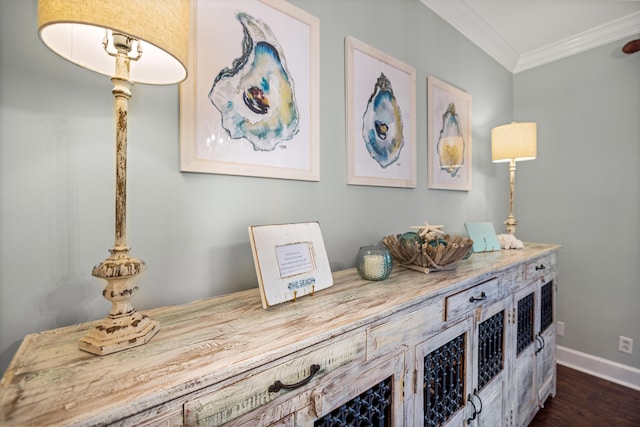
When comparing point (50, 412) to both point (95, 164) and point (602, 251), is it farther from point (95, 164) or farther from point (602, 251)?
point (602, 251)

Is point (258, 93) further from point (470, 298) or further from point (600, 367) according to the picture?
point (600, 367)

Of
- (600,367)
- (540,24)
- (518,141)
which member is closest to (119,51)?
→ (518,141)

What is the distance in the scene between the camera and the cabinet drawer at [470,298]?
1.12 metres

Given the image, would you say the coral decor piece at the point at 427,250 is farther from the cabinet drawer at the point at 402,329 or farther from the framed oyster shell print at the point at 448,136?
the framed oyster shell print at the point at 448,136

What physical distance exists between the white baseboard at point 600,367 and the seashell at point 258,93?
9.82 feet

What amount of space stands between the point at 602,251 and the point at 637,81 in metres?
1.30

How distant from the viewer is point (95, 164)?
2.76ft

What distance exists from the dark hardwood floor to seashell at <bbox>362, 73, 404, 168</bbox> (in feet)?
6.31

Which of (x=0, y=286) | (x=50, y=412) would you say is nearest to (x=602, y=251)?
(x=50, y=412)

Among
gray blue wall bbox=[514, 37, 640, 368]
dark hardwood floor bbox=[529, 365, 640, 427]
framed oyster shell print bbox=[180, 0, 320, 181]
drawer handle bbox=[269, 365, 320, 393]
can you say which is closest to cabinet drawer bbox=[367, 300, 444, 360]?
drawer handle bbox=[269, 365, 320, 393]

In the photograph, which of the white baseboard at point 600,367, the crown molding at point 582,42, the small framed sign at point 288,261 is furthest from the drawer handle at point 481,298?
the crown molding at point 582,42

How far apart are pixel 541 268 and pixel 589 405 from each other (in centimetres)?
110

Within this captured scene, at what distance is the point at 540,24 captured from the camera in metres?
2.28

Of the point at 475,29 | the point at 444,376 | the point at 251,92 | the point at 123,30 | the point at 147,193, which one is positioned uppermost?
the point at 475,29
